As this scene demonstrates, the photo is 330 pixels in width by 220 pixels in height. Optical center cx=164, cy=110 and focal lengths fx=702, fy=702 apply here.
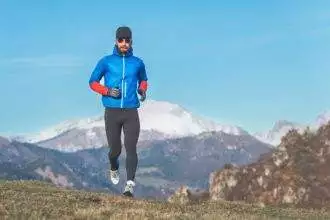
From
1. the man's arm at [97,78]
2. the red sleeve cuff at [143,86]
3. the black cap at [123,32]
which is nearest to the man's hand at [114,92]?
the man's arm at [97,78]

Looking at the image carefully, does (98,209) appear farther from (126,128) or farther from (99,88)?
(99,88)

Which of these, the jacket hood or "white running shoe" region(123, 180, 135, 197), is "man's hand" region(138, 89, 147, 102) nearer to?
the jacket hood

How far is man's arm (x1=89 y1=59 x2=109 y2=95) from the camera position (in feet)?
70.7

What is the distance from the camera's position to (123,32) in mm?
21156

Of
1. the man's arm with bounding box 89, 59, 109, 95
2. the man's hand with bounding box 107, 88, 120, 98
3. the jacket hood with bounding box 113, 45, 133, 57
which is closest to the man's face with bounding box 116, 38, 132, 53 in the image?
the jacket hood with bounding box 113, 45, 133, 57

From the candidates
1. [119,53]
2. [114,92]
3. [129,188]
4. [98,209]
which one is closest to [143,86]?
[114,92]

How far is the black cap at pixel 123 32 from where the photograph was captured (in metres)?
21.1

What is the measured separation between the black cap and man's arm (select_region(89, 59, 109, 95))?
1059 mm

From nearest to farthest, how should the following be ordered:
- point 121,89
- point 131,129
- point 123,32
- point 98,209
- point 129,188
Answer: point 98,209 → point 123,32 → point 121,89 → point 131,129 → point 129,188

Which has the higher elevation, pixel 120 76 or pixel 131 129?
pixel 120 76

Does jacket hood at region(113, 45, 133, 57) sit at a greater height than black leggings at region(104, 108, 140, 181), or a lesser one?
greater

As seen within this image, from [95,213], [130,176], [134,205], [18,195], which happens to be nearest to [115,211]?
[95,213]

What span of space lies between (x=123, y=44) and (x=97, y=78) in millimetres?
1400

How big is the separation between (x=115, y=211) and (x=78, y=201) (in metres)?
3.38
